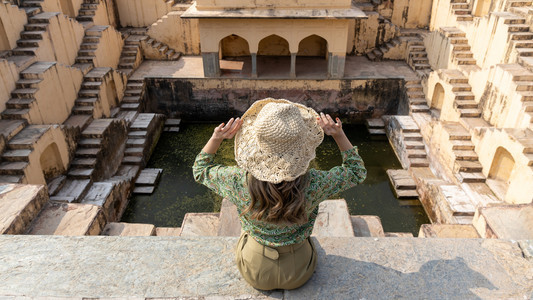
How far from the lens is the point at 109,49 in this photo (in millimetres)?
12328

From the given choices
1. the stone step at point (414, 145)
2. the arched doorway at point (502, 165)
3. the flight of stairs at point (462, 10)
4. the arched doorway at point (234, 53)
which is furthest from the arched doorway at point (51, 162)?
the flight of stairs at point (462, 10)

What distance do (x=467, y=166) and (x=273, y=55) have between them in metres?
8.61

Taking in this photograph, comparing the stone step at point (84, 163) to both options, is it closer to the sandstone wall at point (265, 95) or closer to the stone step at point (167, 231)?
the stone step at point (167, 231)

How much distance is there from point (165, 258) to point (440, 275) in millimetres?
2175

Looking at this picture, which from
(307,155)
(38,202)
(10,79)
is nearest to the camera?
(307,155)

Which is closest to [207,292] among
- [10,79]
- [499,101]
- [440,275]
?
[440,275]

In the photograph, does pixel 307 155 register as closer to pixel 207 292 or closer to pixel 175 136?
pixel 207 292

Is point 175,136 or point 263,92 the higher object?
point 263,92

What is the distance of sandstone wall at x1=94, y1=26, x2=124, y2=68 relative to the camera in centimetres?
1166

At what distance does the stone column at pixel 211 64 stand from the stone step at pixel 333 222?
314 inches

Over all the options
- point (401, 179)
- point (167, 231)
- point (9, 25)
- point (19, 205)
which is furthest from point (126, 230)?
point (9, 25)

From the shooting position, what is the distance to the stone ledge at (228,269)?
2664 millimetres

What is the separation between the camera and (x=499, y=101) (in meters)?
8.50

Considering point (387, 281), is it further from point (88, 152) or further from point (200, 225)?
point (88, 152)
